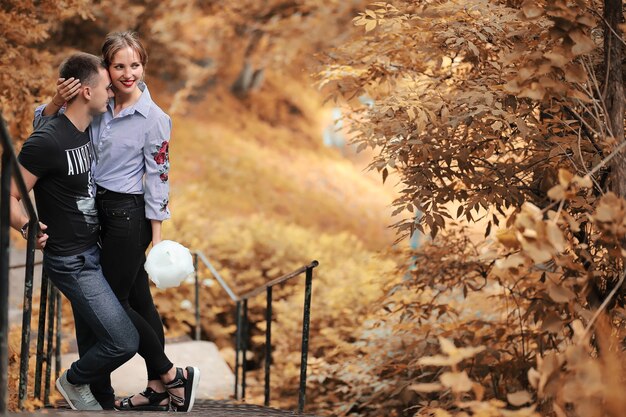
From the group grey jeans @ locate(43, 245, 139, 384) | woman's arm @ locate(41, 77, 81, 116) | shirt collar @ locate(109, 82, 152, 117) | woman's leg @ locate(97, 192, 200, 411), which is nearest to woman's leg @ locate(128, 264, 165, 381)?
woman's leg @ locate(97, 192, 200, 411)

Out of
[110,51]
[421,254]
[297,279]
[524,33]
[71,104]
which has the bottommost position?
[297,279]

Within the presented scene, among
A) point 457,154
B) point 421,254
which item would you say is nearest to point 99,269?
point 457,154

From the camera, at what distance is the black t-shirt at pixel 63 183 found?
10.8 feet

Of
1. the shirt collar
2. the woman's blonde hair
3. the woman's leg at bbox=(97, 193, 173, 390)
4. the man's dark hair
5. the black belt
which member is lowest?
the woman's leg at bbox=(97, 193, 173, 390)

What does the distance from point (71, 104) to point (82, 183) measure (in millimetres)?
345

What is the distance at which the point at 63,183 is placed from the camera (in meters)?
3.35

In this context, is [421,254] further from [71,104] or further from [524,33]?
[71,104]

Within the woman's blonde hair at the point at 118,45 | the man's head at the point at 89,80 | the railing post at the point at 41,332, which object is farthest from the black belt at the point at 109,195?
the railing post at the point at 41,332

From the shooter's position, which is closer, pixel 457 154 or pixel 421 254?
pixel 457 154

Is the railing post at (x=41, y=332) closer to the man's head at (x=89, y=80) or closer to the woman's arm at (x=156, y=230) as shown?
the woman's arm at (x=156, y=230)

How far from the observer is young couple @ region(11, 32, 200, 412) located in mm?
3365

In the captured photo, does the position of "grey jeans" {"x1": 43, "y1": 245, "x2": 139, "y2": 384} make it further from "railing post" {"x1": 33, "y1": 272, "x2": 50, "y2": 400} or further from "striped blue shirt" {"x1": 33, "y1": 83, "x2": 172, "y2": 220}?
"railing post" {"x1": 33, "y1": 272, "x2": 50, "y2": 400}

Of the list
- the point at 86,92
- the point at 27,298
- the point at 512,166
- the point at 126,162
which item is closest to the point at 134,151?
the point at 126,162

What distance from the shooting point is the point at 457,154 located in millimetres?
3992
